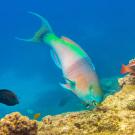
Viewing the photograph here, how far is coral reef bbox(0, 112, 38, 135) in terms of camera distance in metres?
3.46

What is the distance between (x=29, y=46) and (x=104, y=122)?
66107 mm

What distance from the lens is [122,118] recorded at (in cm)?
404

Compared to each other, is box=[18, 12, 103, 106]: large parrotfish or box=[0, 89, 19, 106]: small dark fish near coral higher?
box=[0, 89, 19, 106]: small dark fish near coral

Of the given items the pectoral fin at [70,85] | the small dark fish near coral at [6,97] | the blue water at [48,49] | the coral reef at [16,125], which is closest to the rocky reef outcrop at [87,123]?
the coral reef at [16,125]

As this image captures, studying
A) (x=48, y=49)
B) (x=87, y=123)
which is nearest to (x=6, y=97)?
(x=87, y=123)

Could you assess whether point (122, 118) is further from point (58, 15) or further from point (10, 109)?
point (58, 15)

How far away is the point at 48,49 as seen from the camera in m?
49.0

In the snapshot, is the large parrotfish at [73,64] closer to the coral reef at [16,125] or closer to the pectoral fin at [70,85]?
the pectoral fin at [70,85]

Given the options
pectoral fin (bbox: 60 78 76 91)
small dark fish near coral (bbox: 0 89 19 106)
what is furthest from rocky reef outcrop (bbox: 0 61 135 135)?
small dark fish near coral (bbox: 0 89 19 106)

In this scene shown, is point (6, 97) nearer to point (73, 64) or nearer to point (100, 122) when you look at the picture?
point (100, 122)

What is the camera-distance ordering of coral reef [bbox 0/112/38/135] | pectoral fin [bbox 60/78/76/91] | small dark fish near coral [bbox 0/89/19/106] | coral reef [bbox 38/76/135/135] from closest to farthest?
pectoral fin [bbox 60/78/76/91] < coral reef [bbox 0/112/38/135] < coral reef [bbox 38/76/135/135] < small dark fish near coral [bbox 0/89/19/106]

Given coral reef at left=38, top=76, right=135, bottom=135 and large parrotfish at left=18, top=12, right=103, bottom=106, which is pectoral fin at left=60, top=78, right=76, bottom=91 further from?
coral reef at left=38, top=76, right=135, bottom=135

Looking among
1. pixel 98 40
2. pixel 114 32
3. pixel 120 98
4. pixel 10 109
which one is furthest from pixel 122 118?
pixel 114 32

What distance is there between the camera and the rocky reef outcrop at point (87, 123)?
11.5ft
